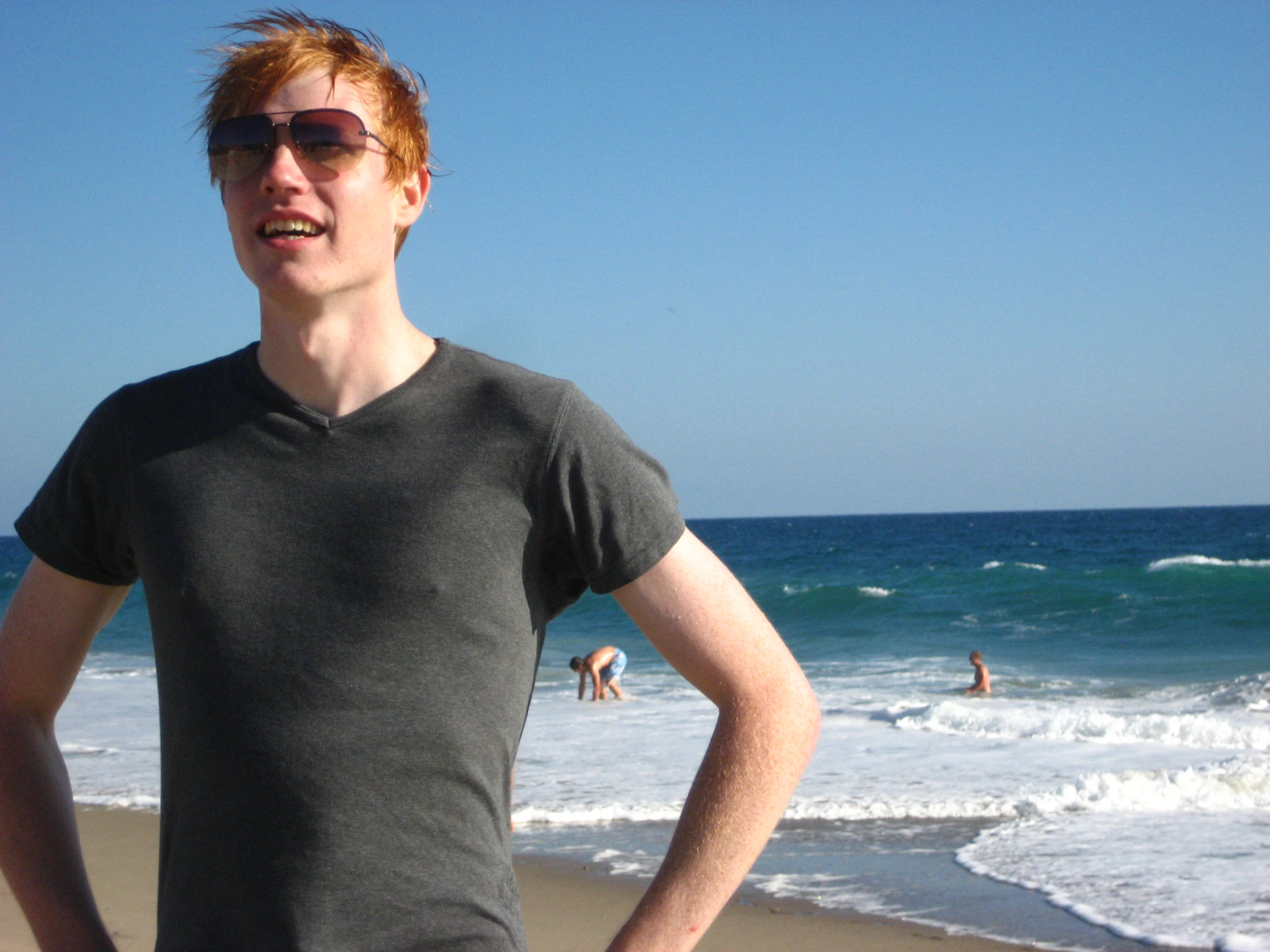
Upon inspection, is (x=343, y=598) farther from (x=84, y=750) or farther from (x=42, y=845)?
(x=84, y=750)

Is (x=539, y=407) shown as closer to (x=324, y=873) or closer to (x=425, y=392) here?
(x=425, y=392)

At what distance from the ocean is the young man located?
4708mm

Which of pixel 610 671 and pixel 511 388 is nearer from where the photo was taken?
pixel 511 388

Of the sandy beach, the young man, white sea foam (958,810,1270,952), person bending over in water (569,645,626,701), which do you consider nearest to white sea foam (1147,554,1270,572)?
person bending over in water (569,645,626,701)

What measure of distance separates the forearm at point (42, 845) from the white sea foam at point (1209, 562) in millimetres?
37802

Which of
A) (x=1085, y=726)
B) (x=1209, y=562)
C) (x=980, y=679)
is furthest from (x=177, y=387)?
(x=1209, y=562)

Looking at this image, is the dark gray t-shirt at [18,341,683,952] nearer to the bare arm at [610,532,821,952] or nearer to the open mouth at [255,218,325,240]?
the bare arm at [610,532,821,952]

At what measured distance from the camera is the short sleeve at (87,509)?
1423 millimetres

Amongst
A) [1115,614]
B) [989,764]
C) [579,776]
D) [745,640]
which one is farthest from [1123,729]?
[1115,614]

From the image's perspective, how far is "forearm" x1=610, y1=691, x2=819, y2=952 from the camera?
127cm

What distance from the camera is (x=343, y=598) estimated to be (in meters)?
1.31

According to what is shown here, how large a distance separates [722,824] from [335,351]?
2.35ft

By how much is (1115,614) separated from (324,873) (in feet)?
89.1

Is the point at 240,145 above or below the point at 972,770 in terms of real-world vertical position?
above
